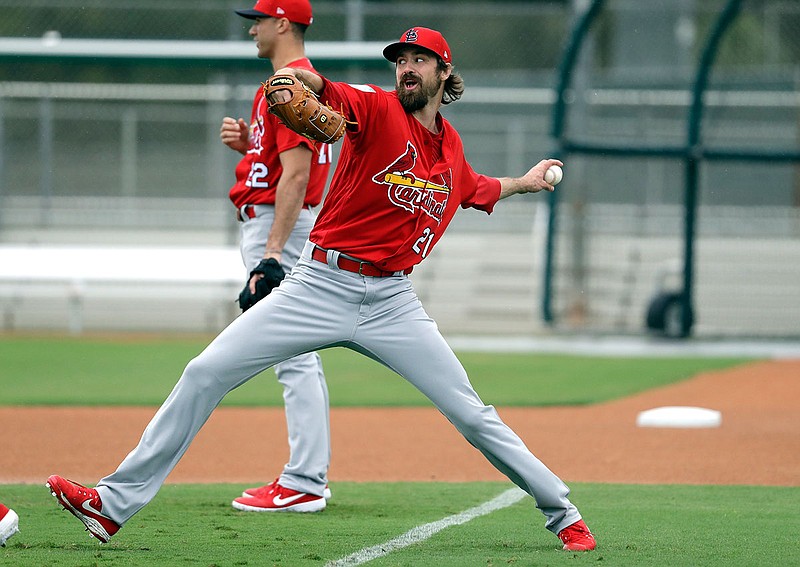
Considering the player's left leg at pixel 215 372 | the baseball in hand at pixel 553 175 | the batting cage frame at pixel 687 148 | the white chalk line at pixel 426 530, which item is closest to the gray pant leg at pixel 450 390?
the player's left leg at pixel 215 372

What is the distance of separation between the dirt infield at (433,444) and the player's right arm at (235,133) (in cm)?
178

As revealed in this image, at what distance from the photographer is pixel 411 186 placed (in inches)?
176

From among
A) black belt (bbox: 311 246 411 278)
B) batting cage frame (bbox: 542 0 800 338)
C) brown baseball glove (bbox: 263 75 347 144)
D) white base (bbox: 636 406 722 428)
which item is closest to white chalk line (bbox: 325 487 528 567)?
black belt (bbox: 311 246 411 278)

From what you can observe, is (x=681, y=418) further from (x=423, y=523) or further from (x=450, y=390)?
(x=450, y=390)

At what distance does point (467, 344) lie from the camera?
46.9ft

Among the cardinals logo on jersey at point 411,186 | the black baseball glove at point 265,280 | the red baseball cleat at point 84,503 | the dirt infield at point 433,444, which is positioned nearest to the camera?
the red baseball cleat at point 84,503

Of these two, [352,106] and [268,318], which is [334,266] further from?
[352,106]

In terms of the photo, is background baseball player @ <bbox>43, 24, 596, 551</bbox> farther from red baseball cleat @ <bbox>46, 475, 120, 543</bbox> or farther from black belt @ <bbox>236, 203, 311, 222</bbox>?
black belt @ <bbox>236, 203, 311, 222</bbox>

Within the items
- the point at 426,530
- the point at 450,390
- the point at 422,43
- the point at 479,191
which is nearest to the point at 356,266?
the point at 450,390

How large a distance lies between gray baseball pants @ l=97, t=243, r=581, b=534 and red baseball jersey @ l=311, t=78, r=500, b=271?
0.11 metres

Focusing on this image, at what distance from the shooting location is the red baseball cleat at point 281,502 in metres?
5.46

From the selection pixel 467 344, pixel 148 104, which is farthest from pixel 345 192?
pixel 148 104

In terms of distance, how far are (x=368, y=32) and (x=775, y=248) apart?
7.26 metres

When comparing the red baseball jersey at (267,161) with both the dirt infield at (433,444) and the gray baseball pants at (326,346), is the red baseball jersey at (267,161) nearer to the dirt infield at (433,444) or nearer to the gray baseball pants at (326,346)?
the gray baseball pants at (326,346)
